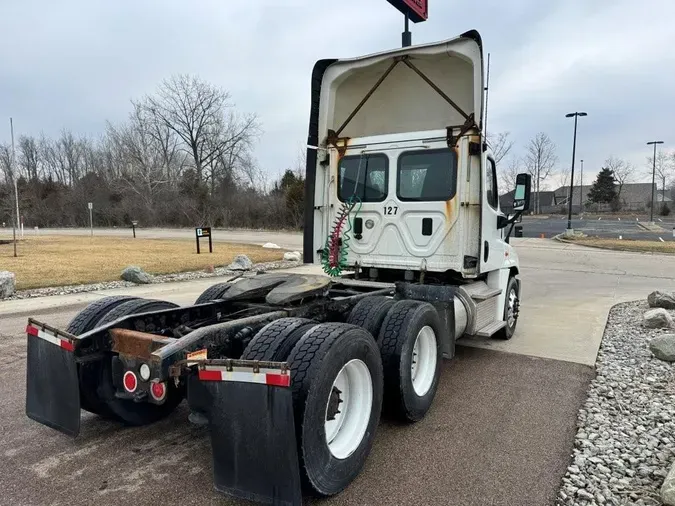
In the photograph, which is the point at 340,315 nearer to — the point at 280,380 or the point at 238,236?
the point at 280,380

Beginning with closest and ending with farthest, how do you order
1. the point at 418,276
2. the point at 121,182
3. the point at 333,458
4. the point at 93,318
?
1. the point at 333,458
2. the point at 93,318
3. the point at 418,276
4. the point at 121,182

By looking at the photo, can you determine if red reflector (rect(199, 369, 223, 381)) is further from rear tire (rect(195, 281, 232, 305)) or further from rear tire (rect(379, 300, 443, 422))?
rear tire (rect(195, 281, 232, 305))

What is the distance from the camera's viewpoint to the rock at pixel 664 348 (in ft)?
18.0

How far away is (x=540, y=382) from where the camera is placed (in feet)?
16.1

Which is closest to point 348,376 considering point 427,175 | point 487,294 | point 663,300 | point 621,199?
point 487,294

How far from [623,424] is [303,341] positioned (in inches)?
110

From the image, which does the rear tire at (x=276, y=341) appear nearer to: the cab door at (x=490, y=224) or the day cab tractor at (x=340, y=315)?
the day cab tractor at (x=340, y=315)

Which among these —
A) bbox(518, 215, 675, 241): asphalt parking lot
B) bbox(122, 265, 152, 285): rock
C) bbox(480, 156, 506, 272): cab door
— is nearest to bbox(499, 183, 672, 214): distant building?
bbox(518, 215, 675, 241): asphalt parking lot

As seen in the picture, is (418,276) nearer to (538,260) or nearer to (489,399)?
(489,399)

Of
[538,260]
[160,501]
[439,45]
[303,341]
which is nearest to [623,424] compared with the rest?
[303,341]

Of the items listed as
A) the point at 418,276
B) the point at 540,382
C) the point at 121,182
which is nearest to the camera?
the point at 540,382

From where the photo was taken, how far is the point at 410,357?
3.73 metres

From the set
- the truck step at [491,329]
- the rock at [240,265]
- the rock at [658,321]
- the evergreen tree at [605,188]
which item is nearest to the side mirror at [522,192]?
the truck step at [491,329]

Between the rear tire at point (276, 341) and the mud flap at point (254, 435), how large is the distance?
0.37 metres
